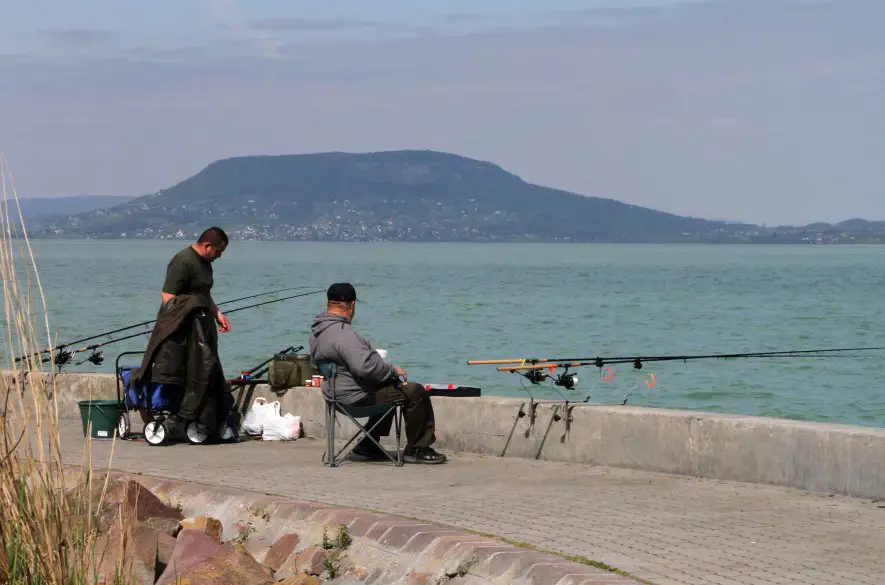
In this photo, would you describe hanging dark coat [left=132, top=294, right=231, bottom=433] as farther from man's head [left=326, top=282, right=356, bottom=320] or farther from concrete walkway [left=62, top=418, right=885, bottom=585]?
man's head [left=326, top=282, right=356, bottom=320]

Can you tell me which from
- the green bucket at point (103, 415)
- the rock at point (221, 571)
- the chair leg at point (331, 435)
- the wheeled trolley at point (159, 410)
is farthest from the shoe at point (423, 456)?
the green bucket at point (103, 415)

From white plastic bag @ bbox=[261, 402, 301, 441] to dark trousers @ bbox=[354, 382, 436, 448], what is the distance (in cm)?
152

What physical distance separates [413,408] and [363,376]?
0.44 metres

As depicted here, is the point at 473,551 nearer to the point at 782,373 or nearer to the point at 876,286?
the point at 782,373

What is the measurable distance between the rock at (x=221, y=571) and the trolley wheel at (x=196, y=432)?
3646mm

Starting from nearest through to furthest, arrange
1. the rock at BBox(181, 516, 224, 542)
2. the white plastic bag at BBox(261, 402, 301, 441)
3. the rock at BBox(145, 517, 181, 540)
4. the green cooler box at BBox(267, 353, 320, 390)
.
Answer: the rock at BBox(181, 516, 224, 542)
the rock at BBox(145, 517, 181, 540)
the white plastic bag at BBox(261, 402, 301, 441)
the green cooler box at BBox(267, 353, 320, 390)

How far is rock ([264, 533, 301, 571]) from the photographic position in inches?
338

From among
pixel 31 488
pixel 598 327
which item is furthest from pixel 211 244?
pixel 598 327

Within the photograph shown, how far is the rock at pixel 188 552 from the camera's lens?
8.26m

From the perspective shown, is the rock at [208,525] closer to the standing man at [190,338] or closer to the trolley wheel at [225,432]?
the standing man at [190,338]

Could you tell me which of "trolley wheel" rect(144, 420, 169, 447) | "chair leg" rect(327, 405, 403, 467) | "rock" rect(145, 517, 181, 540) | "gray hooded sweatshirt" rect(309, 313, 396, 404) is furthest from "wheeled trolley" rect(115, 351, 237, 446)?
"rock" rect(145, 517, 181, 540)

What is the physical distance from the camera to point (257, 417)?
12445 millimetres

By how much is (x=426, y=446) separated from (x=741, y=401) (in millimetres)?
20888

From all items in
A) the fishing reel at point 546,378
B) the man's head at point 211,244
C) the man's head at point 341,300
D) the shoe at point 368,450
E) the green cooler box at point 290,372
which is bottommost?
the shoe at point 368,450
